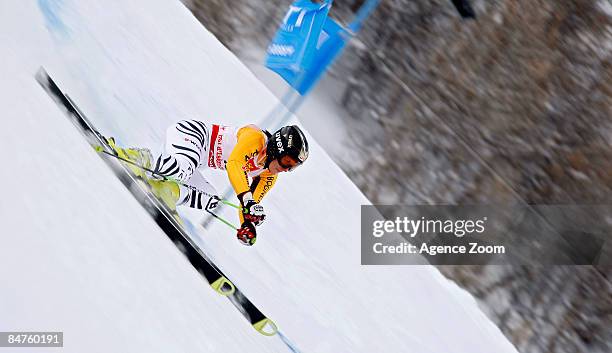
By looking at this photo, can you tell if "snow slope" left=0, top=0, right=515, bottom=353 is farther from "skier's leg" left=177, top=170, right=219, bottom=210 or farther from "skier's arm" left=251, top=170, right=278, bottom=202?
"skier's arm" left=251, top=170, right=278, bottom=202

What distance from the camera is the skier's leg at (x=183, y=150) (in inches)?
148

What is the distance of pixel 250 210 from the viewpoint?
3.55m

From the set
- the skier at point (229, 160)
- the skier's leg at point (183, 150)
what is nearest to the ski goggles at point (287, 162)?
the skier at point (229, 160)

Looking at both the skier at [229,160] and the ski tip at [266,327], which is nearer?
the skier at [229,160]

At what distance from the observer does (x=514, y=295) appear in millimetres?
4453

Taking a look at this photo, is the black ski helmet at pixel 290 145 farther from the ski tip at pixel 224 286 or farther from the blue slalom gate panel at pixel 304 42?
the ski tip at pixel 224 286

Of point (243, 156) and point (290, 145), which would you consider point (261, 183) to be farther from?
point (290, 145)

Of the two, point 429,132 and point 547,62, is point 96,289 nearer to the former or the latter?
point 429,132

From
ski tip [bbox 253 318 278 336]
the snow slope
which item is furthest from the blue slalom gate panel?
ski tip [bbox 253 318 278 336]

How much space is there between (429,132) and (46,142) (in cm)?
253

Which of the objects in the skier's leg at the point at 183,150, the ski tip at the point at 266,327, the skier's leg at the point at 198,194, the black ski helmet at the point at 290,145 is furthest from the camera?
the ski tip at the point at 266,327

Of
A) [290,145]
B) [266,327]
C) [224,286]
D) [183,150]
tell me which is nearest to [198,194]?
[183,150]

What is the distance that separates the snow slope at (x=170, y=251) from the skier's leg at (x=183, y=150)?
763 mm

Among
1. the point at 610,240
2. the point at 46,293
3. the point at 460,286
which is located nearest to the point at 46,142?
the point at 46,293
